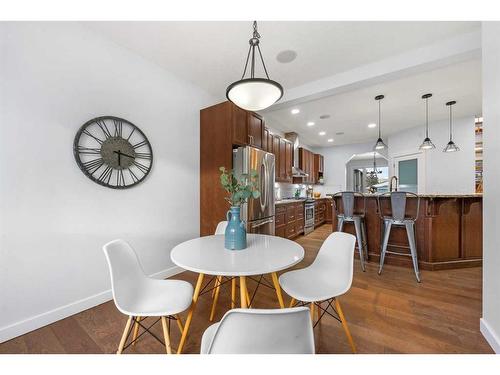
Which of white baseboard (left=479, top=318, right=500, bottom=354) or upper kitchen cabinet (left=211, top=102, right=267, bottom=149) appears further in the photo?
upper kitchen cabinet (left=211, top=102, right=267, bottom=149)

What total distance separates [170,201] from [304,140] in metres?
4.79

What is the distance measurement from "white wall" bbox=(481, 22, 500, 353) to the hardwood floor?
171mm

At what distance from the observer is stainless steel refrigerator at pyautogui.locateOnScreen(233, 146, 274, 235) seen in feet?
8.83

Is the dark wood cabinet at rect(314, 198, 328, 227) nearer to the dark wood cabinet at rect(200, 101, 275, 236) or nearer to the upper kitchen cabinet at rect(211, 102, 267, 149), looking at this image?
the upper kitchen cabinet at rect(211, 102, 267, 149)

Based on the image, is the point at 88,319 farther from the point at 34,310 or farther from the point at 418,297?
the point at 418,297

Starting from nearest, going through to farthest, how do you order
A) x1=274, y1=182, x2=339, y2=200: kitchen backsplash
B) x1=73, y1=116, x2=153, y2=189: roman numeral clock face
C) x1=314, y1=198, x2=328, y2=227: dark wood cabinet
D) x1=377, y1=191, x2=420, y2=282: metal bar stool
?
x1=73, y1=116, x2=153, y2=189: roman numeral clock face → x1=377, y1=191, x2=420, y2=282: metal bar stool → x1=274, y1=182, x2=339, y2=200: kitchen backsplash → x1=314, y1=198, x2=328, y2=227: dark wood cabinet

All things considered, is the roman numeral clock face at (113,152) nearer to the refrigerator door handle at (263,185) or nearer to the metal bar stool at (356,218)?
the refrigerator door handle at (263,185)

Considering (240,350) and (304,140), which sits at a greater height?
(304,140)

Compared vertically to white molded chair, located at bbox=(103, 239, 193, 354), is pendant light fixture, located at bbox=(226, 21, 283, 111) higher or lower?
higher

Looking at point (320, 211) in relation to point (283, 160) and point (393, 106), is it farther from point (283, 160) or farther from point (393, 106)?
point (393, 106)

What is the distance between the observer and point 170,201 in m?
2.60

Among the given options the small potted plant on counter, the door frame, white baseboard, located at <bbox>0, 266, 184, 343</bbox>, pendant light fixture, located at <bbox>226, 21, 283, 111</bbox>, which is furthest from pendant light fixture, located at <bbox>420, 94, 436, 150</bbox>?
white baseboard, located at <bbox>0, 266, 184, 343</bbox>
